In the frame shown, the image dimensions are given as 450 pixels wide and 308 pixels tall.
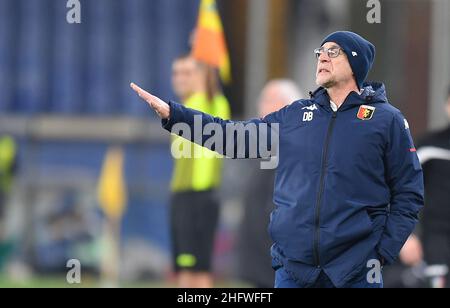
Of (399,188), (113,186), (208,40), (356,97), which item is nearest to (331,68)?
(356,97)

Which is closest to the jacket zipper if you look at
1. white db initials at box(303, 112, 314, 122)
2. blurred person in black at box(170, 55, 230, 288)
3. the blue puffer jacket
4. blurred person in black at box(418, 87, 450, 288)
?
the blue puffer jacket

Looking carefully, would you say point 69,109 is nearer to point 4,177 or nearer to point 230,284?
point 4,177

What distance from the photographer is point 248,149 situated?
636cm

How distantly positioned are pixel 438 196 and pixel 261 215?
4.17 ft

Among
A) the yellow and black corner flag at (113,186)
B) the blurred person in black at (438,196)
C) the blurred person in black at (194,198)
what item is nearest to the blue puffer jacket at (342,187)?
the blurred person in black at (438,196)

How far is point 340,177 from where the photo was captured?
6082 millimetres

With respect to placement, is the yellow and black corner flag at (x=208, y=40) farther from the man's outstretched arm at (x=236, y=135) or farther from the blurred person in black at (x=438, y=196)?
the man's outstretched arm at (x=236, y=135)

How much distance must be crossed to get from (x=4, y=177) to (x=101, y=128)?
59.1 inches

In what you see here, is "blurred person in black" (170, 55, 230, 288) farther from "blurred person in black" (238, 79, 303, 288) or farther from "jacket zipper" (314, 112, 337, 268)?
"jacket zipper" (314, 112, 337, 268)

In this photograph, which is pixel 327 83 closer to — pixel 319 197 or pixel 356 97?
pixel 356 97

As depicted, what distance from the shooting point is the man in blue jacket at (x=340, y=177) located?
6.09 metres
